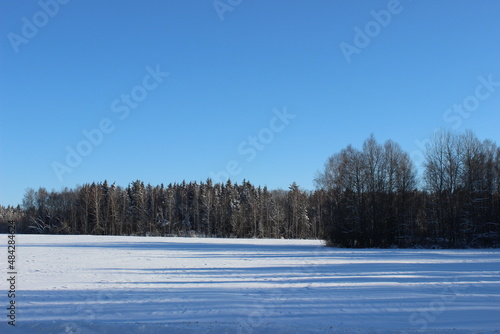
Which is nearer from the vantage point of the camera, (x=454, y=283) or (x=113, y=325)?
(x=113, y=325)

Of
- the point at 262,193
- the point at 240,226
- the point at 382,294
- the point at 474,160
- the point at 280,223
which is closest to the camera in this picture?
the point at 382,294

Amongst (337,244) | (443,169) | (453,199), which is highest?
(443,169)

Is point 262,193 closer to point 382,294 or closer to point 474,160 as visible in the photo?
point 474,160

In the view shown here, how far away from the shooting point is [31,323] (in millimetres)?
8258

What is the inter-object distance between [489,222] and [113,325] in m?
48.6

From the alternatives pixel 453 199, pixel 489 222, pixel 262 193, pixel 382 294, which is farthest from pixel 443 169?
pixel 262 193

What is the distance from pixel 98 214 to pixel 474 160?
241 feet

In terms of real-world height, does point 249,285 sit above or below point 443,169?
below

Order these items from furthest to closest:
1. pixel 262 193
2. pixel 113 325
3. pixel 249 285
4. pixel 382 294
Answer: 1. pixel 262 193
2. pixel 249 285
3. pixel 382 294
4. pixel 113 325

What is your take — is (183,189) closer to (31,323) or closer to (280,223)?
(280,223)

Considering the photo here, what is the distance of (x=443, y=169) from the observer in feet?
157

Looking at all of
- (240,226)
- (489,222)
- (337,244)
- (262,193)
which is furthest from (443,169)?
(262,193)

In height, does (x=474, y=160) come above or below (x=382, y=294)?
above

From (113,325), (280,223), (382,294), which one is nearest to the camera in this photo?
(113,325)
